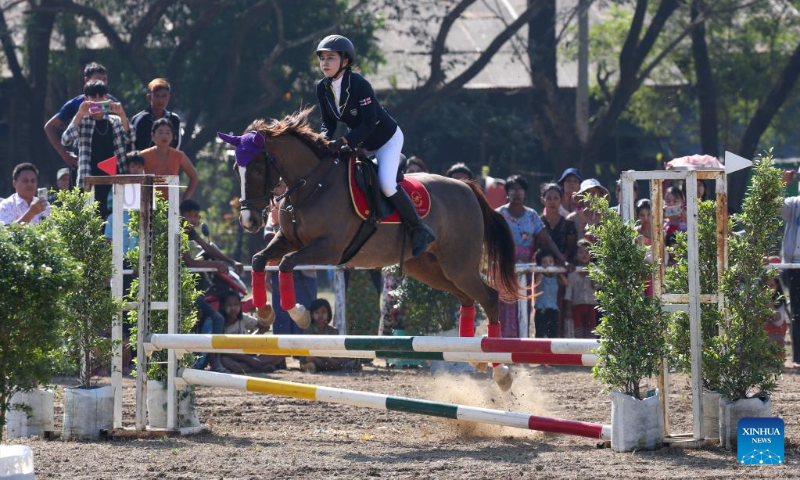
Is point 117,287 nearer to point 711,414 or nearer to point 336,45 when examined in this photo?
point 336,45

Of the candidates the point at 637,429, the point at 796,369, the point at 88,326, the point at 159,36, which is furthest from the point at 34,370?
the point at 159,36

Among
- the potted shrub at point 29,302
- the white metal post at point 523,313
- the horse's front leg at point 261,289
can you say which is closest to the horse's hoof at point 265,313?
the horse's front leg at point 261,289

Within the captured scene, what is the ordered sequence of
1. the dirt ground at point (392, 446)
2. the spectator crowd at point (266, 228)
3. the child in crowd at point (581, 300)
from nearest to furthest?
the dirt ground at point (392, 446) < the spectator crowd at point (266, 228) < the child in crowd at point (581, 300)

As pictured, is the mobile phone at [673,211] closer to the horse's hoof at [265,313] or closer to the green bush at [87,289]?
the horse's hoof at [265,313]

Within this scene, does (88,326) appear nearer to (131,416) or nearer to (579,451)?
(131,416)

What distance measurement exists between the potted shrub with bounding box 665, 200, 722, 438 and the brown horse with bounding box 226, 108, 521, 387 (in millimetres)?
1677

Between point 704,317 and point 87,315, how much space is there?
12.2 ft

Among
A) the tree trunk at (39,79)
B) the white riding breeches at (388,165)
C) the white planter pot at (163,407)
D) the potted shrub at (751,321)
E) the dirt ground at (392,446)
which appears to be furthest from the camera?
the tree trunk at (39,79)

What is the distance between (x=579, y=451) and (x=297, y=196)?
248cm

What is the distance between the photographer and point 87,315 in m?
6.93

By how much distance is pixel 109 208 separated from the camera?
9.91 metres

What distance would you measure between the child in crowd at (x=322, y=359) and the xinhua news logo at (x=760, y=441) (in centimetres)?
528

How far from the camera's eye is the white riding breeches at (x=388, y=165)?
24.8ft

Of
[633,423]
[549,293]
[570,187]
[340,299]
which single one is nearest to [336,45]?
[633,423]
